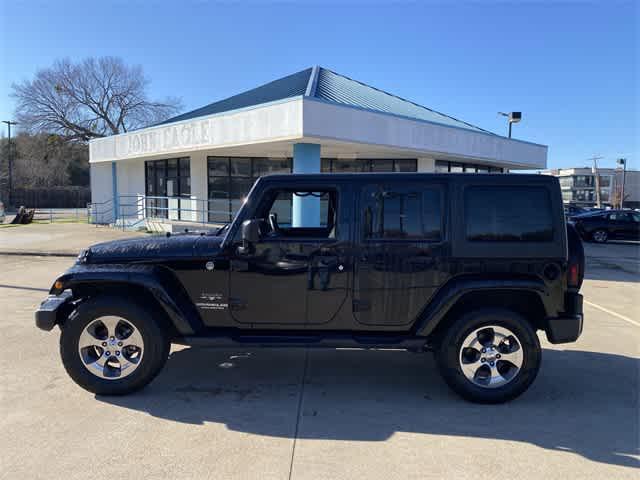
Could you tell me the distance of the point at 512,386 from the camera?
394 centimetres

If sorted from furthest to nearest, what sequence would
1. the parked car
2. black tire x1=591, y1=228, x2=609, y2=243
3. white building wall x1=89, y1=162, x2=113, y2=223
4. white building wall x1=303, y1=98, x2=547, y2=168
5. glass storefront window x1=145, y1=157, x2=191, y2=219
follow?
1. white building wall x1=89, y1=162, x2=113, y2=223
2. black tire x1=591, y1=228, x2=609, y2=243
3. the parked car
4. glass storefront window x1=145, y1=157, x2=191, y2=219
5. white building wall x1=303, y1=98, x2=547, y2=168

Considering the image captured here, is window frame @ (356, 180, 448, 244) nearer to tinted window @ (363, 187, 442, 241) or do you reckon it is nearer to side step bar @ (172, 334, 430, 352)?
tinted window @ (363, 187, 442, 241)

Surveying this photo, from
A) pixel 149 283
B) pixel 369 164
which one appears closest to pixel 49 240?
pixel 369 164

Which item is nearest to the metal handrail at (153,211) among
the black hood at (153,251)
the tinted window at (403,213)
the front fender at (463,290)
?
the black hood at (153,251)

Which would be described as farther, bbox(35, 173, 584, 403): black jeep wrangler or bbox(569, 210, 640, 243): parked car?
bbox(569, 210, 640, 243): parked car

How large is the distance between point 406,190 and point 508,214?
92cm

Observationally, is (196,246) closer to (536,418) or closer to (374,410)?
(374,410)

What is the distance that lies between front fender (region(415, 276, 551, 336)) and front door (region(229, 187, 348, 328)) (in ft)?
2.49

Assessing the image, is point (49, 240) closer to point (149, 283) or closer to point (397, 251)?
point (149, 283)

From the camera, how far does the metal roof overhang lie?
40.0 feet

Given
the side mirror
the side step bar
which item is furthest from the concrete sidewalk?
the side mirror

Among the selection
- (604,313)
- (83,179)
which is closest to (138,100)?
(83,179)

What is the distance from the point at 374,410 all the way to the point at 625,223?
70.4ft

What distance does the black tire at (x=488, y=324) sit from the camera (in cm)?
Answer: 391
